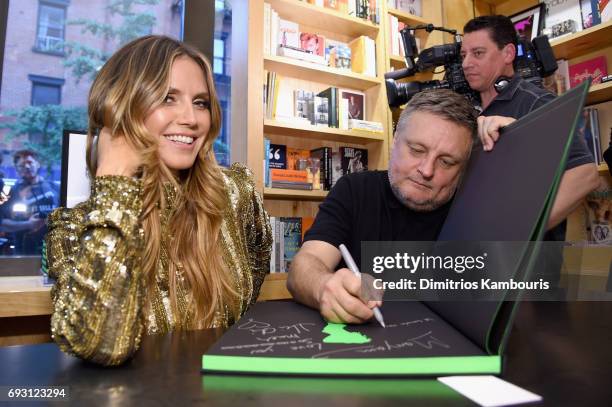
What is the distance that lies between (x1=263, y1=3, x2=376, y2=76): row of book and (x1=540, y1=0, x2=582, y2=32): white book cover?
105cm

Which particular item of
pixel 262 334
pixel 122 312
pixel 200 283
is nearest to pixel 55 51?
pixel 200 283

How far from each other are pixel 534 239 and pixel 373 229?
0.75 meters

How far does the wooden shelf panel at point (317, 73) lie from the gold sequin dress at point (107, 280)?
1639 millimetres

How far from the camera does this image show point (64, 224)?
887mm

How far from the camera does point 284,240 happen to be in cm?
241

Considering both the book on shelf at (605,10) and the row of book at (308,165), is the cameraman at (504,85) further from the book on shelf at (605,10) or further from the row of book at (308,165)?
the row of book at (308,165)

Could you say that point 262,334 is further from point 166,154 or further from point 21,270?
point 21,270

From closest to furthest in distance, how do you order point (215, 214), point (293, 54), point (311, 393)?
point (311, 393), point (215, 214), point (293, 54)

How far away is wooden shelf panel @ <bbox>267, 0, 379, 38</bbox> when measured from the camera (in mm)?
2457

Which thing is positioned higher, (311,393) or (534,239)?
(534,239)

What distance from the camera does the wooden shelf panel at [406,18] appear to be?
9.51 ft

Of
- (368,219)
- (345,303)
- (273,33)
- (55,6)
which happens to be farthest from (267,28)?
(345,303)

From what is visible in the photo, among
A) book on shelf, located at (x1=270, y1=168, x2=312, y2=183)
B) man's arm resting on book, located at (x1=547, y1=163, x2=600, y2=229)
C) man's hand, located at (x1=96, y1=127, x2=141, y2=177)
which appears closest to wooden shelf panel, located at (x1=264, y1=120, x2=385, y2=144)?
book on shelf, located at (x1=270, y1=168, x2=312, y2=183)

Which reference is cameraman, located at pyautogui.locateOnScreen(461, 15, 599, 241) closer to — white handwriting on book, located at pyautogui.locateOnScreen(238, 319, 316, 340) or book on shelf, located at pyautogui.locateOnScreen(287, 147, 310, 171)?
book on shelf, located at pyautogui.locateOnScreen(287, 147, 310, 171)
